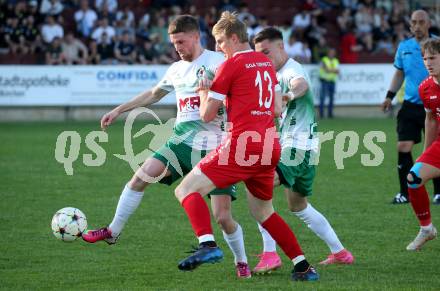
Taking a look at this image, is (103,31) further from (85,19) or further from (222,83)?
(222,83)

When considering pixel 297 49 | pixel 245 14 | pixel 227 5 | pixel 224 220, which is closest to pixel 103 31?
pixel 227 5

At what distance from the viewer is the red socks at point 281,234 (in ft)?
22.6

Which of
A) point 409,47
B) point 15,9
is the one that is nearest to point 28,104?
point 15,9

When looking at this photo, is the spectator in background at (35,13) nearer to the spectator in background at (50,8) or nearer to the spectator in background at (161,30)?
the spectator in background at (50,8)

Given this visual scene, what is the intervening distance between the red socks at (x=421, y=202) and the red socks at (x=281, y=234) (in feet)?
6.20

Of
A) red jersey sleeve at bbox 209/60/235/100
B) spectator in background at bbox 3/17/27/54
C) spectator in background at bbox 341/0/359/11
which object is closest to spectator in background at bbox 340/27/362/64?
spectator in background at bbox 341/0/359/11

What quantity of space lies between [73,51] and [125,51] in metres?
1.42

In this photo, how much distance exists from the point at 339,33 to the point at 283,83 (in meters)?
21.9

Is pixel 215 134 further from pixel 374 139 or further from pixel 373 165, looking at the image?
pixel 374 139

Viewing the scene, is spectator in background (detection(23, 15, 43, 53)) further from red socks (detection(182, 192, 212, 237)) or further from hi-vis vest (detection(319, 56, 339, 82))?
red socks (detection(182, 192, 212, 237))

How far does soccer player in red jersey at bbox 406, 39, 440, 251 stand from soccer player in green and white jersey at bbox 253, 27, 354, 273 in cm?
95

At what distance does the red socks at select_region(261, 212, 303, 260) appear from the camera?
6.90 meters

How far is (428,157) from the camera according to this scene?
8.29 meters

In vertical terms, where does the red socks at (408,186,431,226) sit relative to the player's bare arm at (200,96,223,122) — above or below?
below
